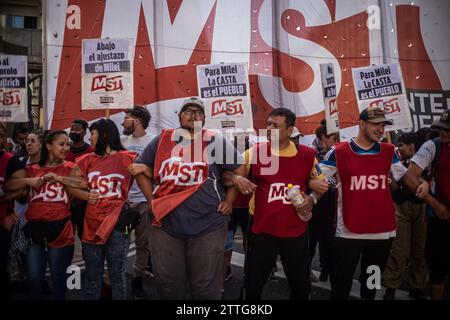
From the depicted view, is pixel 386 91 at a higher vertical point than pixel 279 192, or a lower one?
higher

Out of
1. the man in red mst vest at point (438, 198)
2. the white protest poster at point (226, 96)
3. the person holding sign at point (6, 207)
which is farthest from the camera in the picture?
the white protest poster at point (226, 96)

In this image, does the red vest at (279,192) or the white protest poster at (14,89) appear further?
the white protest poster at (14,89)

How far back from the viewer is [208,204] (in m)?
3.29

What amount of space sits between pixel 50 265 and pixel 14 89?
17.1 ft

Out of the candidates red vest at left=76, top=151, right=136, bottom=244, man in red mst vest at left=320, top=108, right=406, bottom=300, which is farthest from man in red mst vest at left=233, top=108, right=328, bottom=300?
red vest at left=76, top=151, right=136, bottom=244

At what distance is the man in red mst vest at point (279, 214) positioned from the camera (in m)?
3.44

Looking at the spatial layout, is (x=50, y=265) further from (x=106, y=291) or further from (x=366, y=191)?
(x=366, y=191)

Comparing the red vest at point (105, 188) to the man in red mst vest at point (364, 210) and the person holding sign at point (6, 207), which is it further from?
the man in red mst vest at point (364, 210)

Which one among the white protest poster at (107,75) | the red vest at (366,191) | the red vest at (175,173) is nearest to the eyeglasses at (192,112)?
the red vest at (175,173)

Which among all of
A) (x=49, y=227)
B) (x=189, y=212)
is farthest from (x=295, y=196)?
(x=49, y=227)

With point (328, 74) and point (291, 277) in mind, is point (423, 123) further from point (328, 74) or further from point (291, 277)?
point (291, 277)

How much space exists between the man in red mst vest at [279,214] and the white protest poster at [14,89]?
19.1 feet

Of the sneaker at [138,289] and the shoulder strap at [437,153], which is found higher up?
the shoulder strap at [437,153]

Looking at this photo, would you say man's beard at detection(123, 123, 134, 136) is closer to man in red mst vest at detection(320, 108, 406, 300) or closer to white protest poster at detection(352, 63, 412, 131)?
man in red mst vest at detection(320, 108, 406, 300)
